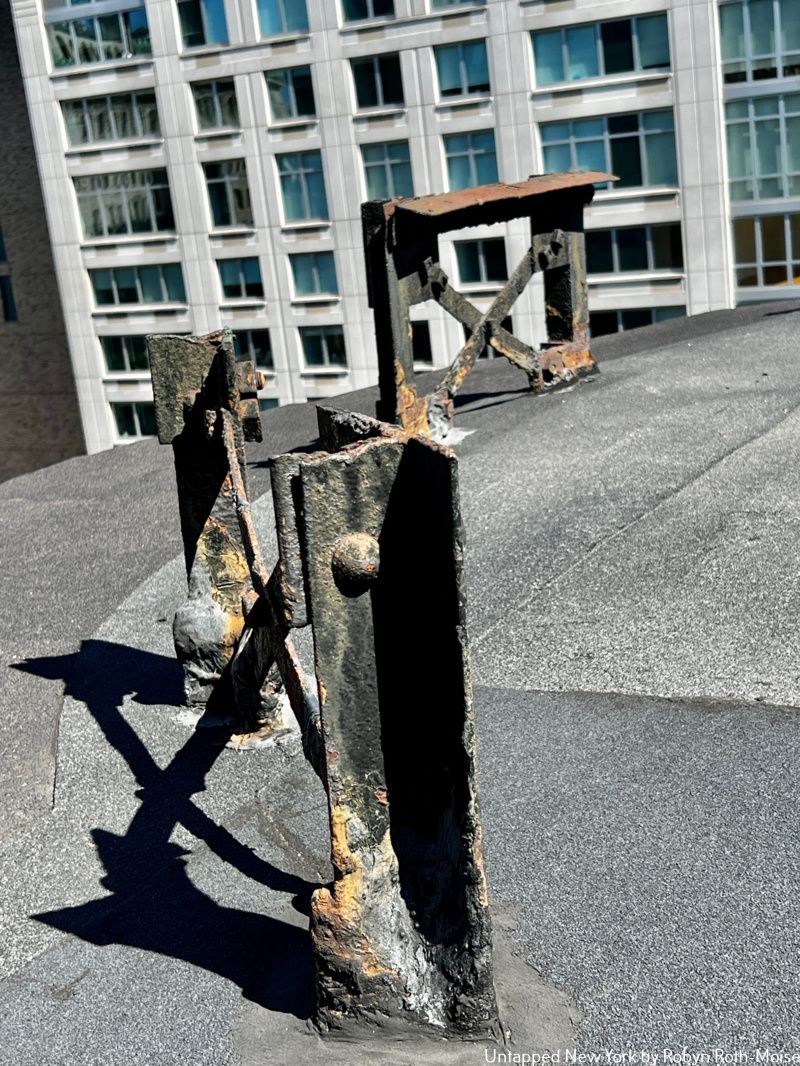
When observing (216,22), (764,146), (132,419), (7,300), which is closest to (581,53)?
(764,146)

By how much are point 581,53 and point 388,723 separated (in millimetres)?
38117

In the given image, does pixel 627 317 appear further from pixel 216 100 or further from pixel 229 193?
pixel 216 100

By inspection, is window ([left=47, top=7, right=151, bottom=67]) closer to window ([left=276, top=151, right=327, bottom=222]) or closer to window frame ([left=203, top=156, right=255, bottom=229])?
window frame ([left=203, top=156, right=255, bottom=229])

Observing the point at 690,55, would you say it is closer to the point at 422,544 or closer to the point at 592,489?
the point at 592,489

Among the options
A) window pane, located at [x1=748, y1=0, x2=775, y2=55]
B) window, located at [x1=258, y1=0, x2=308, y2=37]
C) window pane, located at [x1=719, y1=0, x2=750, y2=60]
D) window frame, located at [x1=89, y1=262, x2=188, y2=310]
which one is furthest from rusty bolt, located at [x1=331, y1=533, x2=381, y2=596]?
window frame, located at [x1=89, y1=262, x2=188, y2=310]

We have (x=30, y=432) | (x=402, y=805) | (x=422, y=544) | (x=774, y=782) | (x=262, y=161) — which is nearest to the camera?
(x=422, y=544)

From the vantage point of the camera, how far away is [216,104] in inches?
1671

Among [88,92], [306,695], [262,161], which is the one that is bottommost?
[306,695]

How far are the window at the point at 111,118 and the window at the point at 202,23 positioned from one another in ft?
8.53

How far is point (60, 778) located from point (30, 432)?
50.1m

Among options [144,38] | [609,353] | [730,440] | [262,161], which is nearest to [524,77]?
[262,161]

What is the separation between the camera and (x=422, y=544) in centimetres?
311

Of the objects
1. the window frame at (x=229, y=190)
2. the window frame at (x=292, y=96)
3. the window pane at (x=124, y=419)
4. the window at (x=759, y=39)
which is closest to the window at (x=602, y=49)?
the window at (x=759, y=39)

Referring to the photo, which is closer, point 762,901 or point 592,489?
point 762,901
